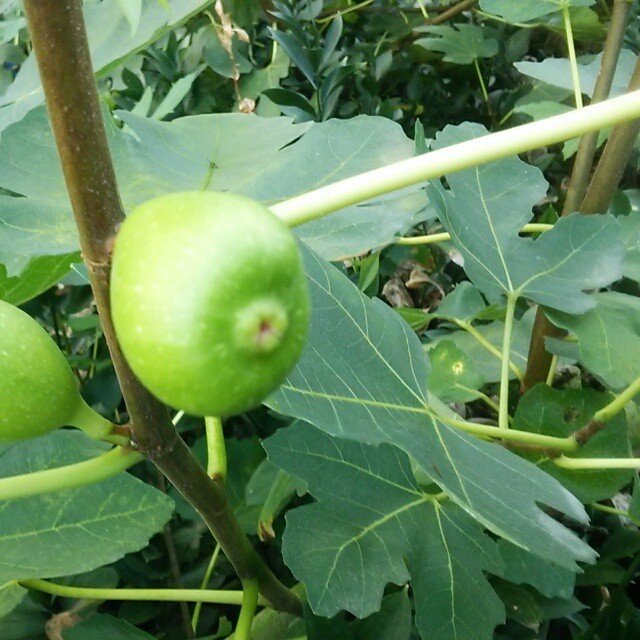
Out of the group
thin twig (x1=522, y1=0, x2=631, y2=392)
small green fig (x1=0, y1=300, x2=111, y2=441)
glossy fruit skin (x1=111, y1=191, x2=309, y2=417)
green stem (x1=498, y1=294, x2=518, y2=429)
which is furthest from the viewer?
thin twig (x1=522, y1=0, x2=631, y2=392)

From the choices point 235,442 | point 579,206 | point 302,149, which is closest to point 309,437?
point 302,149

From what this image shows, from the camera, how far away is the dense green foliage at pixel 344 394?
1.25 ft

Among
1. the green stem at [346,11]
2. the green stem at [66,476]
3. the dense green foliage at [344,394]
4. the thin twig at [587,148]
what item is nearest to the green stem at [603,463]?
the dense green foliage at [344,394]

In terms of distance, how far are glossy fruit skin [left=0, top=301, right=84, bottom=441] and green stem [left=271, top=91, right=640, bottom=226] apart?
136mm

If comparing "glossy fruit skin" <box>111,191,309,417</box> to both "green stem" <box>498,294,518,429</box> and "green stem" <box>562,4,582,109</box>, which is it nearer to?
"green stem" <box>498,294,518,429</box>

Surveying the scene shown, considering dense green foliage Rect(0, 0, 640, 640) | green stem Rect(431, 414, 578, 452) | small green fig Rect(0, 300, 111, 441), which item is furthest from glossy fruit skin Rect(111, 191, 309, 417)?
green stem Rect(431, 414, 578, 452)

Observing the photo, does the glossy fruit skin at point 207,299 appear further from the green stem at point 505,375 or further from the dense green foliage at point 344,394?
the green stem at point 505,375

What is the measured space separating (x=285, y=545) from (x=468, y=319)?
42 centimetres

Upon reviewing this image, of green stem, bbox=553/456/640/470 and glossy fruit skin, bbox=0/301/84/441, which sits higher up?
glossy fruit skin, bbox=0/301/84/441

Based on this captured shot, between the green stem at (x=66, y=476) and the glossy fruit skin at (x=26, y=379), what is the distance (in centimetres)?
4

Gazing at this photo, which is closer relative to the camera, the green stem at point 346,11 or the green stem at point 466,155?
the green stem at point 466,155

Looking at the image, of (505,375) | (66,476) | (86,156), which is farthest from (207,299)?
(505,375)

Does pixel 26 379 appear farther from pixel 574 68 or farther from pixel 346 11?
pixel 346 11

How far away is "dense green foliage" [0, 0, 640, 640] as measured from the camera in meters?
0.38
